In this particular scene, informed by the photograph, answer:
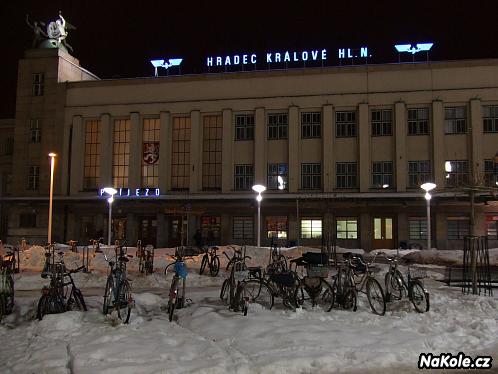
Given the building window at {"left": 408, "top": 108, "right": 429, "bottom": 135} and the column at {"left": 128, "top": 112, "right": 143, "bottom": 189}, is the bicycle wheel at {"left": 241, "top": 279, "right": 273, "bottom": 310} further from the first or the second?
the column at {"left": 128, "top": 112, "right": 143, "bottom": 189}

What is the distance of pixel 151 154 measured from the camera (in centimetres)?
4569

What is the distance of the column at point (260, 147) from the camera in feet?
142

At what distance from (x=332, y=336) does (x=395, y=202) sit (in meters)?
31.8

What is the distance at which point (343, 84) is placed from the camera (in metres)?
42.7

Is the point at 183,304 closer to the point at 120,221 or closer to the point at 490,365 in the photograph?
the point at 490,365

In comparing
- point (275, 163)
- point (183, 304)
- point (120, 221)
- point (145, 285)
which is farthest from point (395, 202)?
point (183, 304)

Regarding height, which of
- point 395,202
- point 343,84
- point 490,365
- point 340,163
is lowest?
point 490,365

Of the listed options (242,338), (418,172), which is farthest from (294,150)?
(242,338)

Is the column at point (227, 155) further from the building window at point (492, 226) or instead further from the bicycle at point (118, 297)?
the bicycle at point (118, 297)

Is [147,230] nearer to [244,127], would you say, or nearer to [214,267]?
[244,127]

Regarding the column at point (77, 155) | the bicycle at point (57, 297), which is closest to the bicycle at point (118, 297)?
the bicycle at point (57, 297)

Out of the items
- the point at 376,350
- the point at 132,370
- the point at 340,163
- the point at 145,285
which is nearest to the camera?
the point at 132,370

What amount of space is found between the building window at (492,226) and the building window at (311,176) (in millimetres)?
12211

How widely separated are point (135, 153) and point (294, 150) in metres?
12.9
